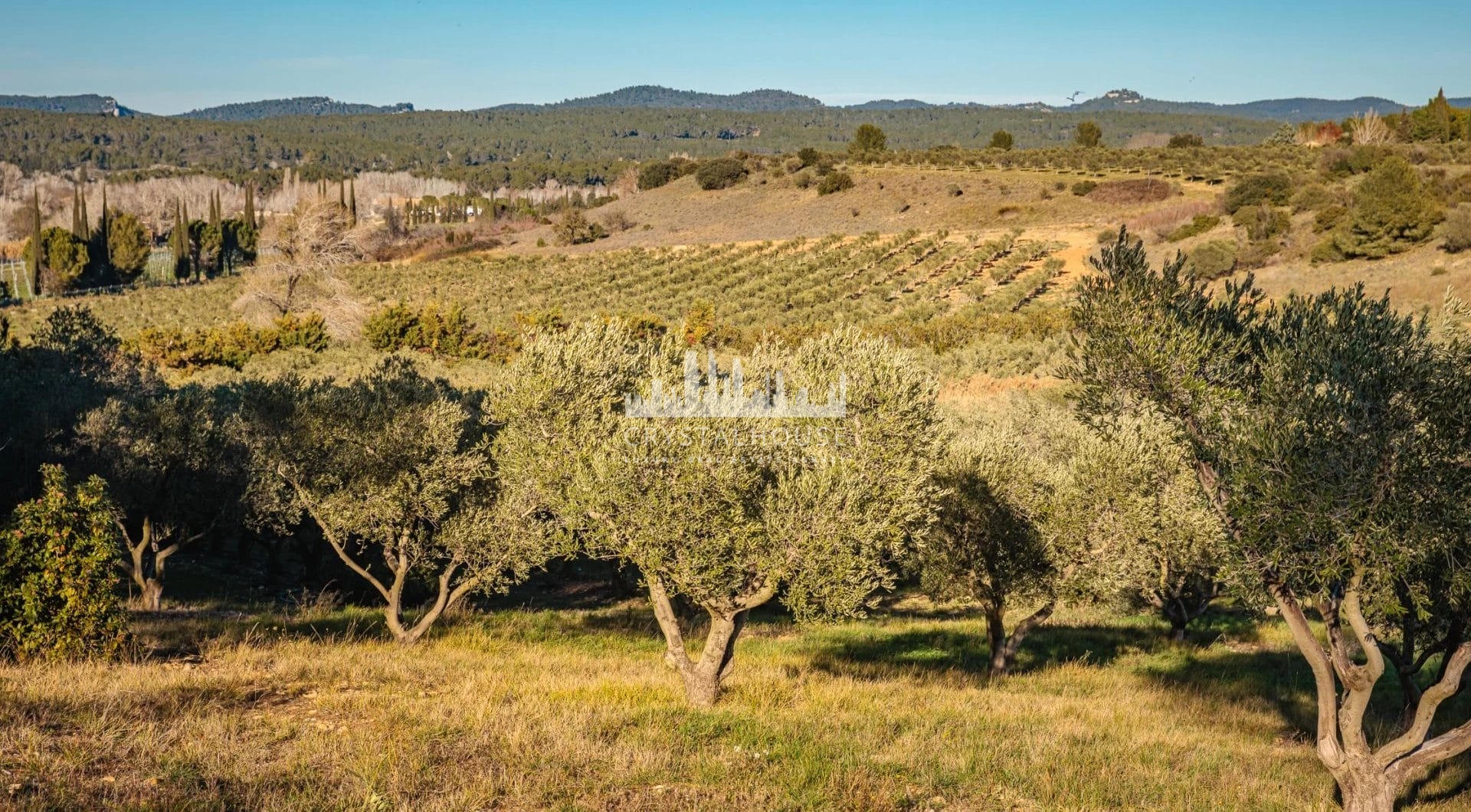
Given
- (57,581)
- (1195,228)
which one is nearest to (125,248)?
(57,581)

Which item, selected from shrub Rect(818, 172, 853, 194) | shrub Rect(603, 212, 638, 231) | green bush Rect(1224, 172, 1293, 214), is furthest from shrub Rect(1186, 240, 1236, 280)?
shrub Rect(603, 212, 638, 231)

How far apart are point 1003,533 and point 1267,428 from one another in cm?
1007

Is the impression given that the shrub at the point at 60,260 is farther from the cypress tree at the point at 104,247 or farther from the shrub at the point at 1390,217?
the shrub at the point at 1390,217

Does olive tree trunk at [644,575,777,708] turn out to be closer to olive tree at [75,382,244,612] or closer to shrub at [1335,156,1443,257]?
olive tree at [75,382,244,612]

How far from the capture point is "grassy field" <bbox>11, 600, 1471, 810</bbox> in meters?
11.5

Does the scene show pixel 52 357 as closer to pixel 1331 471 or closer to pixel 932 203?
pixel 1331 471

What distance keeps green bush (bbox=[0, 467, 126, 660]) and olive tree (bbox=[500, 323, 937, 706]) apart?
824 centimetres

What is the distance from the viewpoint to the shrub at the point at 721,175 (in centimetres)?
13462

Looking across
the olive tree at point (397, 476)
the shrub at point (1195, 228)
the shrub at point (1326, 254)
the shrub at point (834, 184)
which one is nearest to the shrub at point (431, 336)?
the olive tree at point (397, 476)

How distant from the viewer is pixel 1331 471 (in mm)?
10234

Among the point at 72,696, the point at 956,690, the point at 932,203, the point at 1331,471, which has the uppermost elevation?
the point at 932,203

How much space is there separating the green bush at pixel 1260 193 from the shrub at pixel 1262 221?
3.23 metres

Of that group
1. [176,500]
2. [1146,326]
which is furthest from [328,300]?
[1146,326]

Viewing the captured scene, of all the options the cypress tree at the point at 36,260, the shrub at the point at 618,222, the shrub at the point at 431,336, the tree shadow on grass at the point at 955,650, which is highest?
the shrub at the point at 618,222
